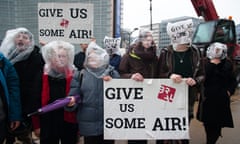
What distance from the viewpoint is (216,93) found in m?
4.60

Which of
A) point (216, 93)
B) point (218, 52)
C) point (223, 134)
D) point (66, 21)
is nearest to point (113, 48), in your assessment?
point (66, 21)

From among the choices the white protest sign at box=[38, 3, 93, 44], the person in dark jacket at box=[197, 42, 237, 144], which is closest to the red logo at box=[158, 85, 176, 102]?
the person in dark jacket at box=[197, 42, 237, 144]

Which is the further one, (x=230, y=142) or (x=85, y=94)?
(x=230, y=142)

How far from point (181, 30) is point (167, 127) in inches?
45.7

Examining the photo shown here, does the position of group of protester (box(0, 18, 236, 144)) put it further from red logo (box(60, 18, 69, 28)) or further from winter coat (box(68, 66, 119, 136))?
red logo (box(60, 18, 69, 28))

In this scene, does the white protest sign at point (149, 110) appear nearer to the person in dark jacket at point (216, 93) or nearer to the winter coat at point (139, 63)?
the winter coat at point (139, 63)

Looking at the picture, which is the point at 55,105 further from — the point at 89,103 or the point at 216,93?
the point at 216,93

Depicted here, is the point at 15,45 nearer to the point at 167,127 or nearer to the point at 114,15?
the point at 167,127

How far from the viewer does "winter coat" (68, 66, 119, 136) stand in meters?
3.49

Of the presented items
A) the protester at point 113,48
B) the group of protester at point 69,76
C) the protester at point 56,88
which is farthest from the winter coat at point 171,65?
the protester at point 113,48

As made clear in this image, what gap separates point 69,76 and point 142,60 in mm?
877

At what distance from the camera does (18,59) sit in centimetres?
375

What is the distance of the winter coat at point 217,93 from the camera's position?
4.58 metres

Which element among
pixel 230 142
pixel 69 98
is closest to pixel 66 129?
pixel 69 98
